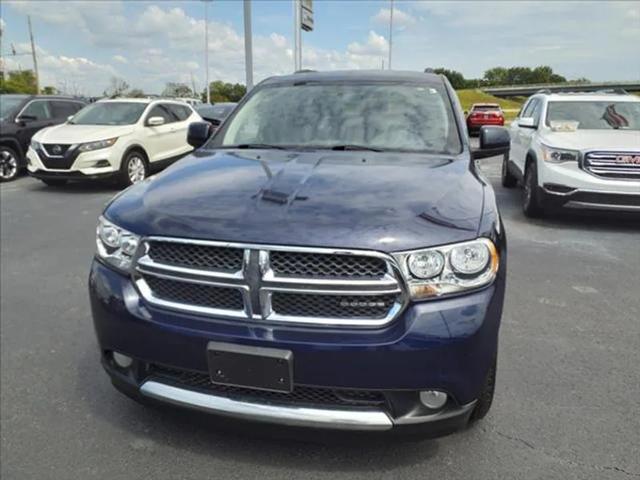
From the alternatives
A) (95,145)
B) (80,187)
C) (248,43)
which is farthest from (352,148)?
(248,43)

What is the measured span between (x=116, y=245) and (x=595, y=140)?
20.7 feet

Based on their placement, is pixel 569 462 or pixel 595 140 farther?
pixel 595 140

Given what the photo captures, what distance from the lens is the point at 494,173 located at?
12.1 m

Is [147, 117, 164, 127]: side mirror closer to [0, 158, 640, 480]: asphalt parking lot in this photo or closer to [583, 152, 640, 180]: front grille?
[0, 158, 640, 480]: asphalt parking lot

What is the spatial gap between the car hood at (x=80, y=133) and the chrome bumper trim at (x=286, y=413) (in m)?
8.58

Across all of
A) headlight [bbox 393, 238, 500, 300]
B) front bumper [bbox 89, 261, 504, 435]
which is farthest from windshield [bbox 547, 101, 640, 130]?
front bumper [bbox 89, 261, 504, 435]

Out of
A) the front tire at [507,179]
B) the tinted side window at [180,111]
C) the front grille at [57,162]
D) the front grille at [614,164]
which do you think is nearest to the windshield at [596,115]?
the front grille at [614,164]

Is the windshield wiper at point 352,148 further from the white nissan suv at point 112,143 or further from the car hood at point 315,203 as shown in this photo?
the white nissan suv at point 112,143

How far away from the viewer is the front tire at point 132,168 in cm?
1000

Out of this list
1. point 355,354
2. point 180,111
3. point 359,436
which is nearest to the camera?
point 355,354

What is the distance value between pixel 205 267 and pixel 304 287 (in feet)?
1.37

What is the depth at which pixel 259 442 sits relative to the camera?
2547 millimetres

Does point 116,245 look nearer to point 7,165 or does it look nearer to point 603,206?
point 603,206

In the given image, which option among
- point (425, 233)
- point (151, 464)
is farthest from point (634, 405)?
point (151, 464)
